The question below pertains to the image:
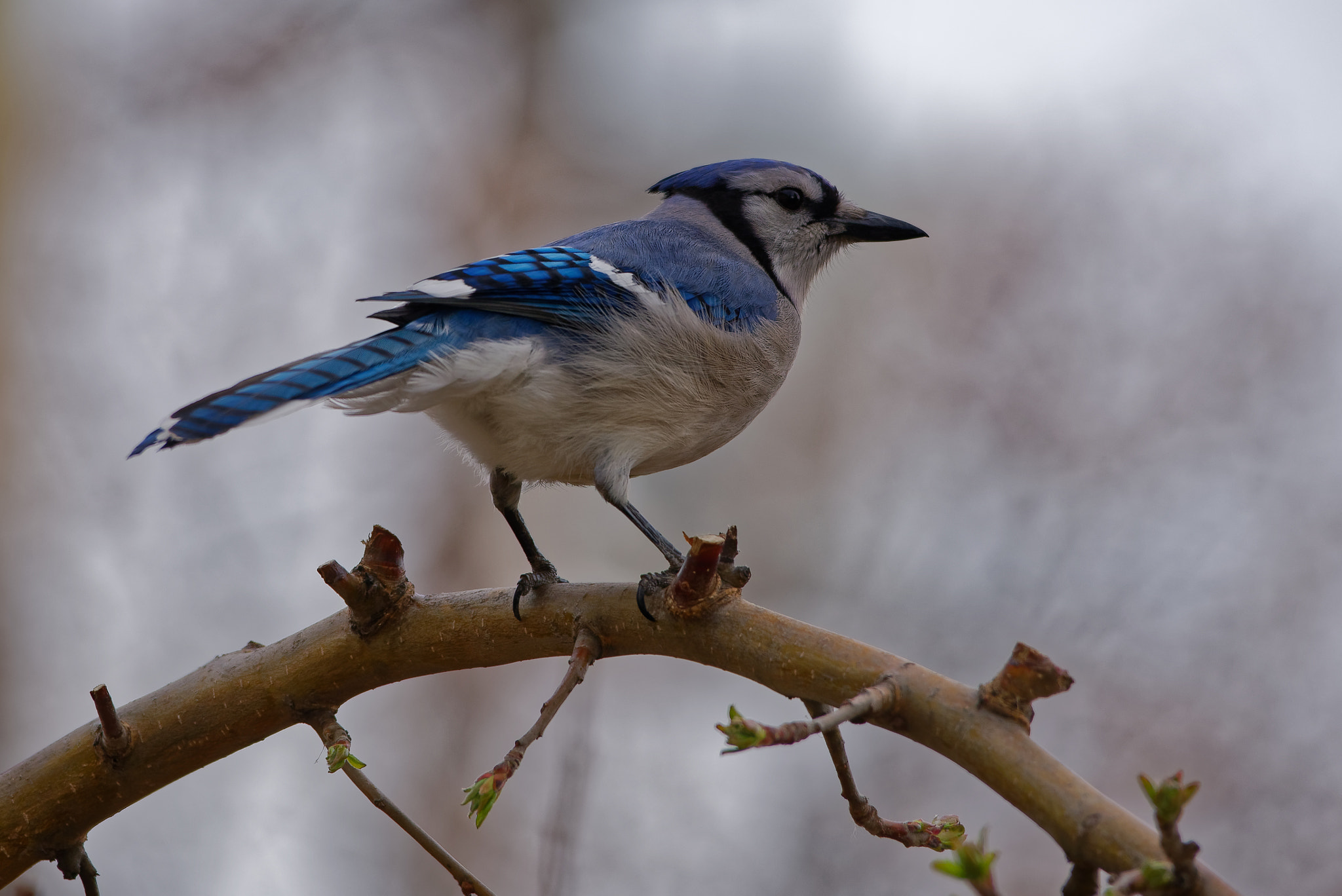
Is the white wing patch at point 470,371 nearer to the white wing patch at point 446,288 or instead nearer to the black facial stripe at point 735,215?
the white wing patch at point 446,288

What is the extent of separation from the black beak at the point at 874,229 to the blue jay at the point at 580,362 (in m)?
0.45

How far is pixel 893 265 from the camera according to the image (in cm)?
424

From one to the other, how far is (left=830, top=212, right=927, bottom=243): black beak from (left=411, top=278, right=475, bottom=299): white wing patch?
116 cm

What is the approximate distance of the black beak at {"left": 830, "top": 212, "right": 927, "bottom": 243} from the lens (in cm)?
283

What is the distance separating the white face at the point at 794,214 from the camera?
111 inches

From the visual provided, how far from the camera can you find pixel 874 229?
283 centimetres

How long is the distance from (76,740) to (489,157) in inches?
122

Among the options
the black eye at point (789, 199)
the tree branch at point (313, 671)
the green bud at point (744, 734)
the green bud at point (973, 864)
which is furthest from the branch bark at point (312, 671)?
the black eye at point (789, 199)

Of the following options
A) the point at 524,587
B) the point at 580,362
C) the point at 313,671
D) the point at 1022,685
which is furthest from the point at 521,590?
the point at 1022,685

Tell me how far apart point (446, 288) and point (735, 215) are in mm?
1020

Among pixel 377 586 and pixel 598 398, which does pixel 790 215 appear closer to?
pixel 598 398

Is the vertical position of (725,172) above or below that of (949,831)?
above

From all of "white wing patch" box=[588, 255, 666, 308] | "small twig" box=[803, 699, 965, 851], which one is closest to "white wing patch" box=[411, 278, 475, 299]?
"white wing patch" box=[588, 255, 666, 308]

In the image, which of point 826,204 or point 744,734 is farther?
point 826,204
